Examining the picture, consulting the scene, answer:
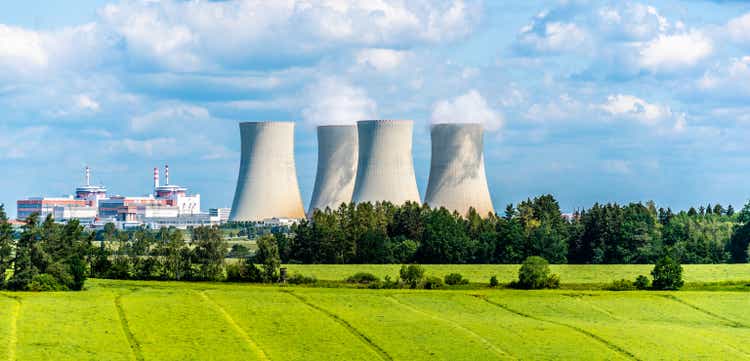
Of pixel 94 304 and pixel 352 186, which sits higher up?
pixel 352 186

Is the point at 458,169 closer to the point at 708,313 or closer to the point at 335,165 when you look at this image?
the point at 335,165

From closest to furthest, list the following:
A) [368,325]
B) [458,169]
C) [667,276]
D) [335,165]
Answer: [368,325]
[667,276]
[458,169]
[335,165]

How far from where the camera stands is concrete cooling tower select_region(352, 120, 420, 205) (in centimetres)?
7144

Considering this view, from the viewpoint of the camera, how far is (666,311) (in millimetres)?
44656

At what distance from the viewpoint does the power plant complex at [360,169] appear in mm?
71562

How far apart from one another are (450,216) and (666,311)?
2516 cm

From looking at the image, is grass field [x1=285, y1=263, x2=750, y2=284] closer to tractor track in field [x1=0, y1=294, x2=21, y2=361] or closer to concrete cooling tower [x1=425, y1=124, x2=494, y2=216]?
concrete cooling tower [x1=425, y1=124, x2=494, y2=216]

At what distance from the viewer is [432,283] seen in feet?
171

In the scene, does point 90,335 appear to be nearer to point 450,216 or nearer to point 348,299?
point 348,299

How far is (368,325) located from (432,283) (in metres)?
14.9

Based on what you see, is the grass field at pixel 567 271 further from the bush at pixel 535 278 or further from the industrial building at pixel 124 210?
the industrial building at pixel 124 210

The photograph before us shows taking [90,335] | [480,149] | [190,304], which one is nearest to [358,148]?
[480,149]

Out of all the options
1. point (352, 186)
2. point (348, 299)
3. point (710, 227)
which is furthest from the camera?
point (352, 186)

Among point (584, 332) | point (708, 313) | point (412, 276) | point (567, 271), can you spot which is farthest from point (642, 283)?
point (584, 332)
